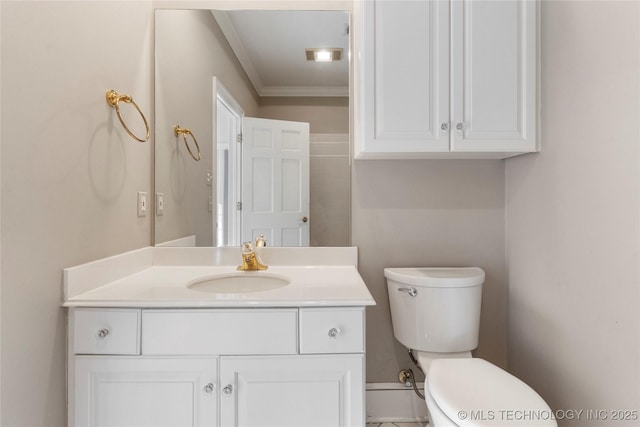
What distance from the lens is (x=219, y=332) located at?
1099mm

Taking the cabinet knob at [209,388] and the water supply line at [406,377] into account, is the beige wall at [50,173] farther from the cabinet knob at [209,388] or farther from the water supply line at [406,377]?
the water supply line at [406,377]

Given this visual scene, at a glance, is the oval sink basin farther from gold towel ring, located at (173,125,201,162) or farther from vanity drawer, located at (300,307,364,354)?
gold towel ring, located at (173,125,201,162)

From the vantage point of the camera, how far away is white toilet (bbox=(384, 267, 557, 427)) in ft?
3.43

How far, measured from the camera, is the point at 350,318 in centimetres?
113

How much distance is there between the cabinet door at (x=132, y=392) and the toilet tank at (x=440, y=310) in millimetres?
835

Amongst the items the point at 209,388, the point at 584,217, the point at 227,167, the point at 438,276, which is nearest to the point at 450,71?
the point at 584,217

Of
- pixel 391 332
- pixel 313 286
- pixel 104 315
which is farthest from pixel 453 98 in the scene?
pixel 104 315

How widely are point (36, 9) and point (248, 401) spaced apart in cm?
129

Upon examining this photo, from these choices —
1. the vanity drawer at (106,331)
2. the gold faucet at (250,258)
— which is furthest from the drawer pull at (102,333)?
the gold faucet at (250,258)

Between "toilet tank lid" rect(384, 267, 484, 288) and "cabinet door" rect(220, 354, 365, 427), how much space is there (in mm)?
499

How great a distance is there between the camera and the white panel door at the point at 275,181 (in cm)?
167

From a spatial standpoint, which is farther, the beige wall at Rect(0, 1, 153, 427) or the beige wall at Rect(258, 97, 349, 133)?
the beige wall at Rect(258, 97, 349, 133)

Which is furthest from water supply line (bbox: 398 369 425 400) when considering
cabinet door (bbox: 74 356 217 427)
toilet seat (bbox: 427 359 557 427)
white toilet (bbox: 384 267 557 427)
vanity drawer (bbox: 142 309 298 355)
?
cabinet door (bbox: 74 356 217 427)

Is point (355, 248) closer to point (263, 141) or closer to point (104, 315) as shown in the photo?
point (263, 141)
